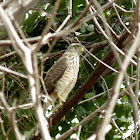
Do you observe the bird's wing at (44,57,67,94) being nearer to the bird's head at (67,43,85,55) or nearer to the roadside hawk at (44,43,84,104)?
the roadside hawk at (44,43,84,104)

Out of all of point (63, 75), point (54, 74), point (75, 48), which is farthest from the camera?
point (75, 48)

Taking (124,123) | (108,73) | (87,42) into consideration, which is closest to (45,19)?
(87,42)

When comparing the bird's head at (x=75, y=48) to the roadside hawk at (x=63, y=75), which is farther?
the bird's head at (x=75, y=48)

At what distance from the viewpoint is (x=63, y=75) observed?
4672mm

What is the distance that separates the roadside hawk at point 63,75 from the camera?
14.7ft

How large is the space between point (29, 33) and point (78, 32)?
736 millimetres

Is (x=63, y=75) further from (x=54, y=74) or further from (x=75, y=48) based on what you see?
(x=75, y=48)

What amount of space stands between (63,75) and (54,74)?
167 millimetres

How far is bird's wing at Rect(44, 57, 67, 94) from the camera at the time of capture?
4.49 meters

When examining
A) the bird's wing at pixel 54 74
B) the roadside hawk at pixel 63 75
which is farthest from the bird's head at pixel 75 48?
the bird's wing at pixel 54 74

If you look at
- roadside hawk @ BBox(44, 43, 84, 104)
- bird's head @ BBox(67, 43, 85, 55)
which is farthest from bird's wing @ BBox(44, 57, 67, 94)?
bird's head @ BBox(67, 43, 85, 55)

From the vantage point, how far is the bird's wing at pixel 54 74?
449 centimetres

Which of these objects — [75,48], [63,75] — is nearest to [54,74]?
[63,75]

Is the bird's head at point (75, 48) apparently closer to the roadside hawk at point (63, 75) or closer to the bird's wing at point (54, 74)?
the roadside hawk at point (63, 75)
